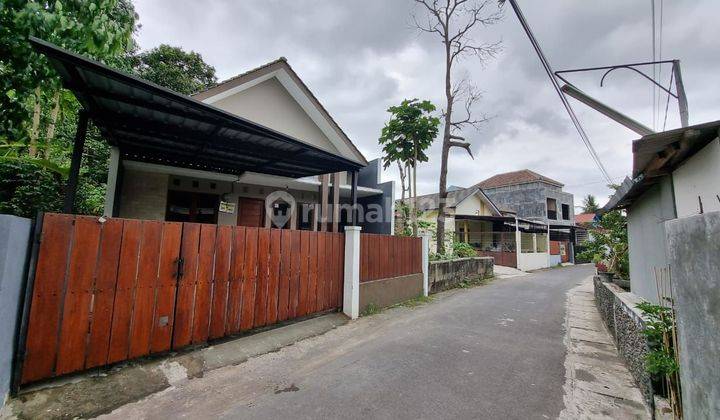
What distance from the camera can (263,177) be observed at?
8570mm

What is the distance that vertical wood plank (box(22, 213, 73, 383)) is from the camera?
2.83m

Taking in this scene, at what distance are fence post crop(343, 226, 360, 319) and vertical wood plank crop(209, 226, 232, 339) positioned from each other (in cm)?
252

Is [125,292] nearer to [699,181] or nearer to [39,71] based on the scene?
[39,71]

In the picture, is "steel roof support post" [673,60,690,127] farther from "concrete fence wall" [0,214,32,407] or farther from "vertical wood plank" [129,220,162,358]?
"concrete fence wall" [0,214,32,407]

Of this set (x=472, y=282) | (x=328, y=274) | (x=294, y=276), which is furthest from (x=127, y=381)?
(x=472, y=282)

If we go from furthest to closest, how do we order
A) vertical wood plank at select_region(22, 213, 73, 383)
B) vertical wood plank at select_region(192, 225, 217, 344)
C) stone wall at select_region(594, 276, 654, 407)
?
vertical wood plank at select_region(192, 225, 217, 344) < stone wall at select_region(594, 276, 654, 407) < vertical wood plank at select_region(22, 213, 73, 383)

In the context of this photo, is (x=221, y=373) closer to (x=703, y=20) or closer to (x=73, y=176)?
(x=73, y=176)

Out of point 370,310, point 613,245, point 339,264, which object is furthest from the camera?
point 613,245

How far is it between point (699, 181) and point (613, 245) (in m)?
8.18

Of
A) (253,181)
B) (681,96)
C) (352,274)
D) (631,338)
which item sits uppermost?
(681,96)

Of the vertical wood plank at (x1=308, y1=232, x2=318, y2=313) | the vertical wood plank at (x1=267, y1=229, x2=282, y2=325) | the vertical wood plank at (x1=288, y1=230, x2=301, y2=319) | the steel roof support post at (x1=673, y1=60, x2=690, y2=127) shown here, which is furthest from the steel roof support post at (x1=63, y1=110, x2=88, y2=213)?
the steel roof support post at (x1=673, y1=60, x2=690, y2=127)

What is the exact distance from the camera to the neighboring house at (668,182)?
2883 millimetres

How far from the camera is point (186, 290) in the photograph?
3.95 m

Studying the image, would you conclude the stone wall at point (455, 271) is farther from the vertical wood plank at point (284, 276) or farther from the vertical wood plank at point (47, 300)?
the vertical wood plank at point (47, 300)
